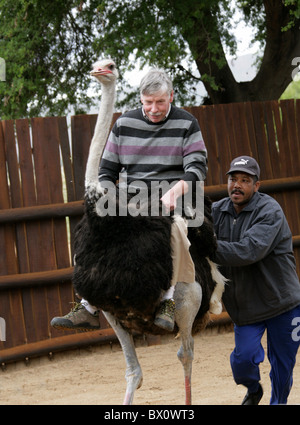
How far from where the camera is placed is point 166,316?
4133 millimetres

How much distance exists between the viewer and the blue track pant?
4.70 metres

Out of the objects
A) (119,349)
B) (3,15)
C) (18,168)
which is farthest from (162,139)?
(3,15)

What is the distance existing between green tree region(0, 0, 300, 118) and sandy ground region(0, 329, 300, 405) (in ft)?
10.4

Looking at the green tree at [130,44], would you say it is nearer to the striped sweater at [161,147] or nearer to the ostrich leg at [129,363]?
the striped sweater at [161,147]

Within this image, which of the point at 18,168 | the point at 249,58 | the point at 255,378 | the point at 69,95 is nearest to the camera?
the point at 255,378

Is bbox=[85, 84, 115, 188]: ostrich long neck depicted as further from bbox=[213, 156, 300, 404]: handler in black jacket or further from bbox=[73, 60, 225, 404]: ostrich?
bbox=[213, 156, 300, 404]: handler in black jacket

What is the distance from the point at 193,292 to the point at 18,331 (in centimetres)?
325

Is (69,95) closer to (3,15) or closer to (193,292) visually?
(3,15)

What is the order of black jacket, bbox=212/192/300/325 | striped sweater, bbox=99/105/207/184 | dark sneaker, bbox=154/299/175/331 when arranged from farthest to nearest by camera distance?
black jacket, bbox=212/192/300/325, striped sweater, bbox=99/105/207/184, dark sneaker, bbox=154/299/175/331

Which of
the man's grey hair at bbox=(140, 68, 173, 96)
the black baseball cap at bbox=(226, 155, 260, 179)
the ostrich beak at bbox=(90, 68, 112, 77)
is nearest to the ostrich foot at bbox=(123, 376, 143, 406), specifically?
the black baseball cap at bbox=(226, 155, 260, 179)

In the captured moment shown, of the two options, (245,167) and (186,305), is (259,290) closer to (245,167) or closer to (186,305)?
(186,305)

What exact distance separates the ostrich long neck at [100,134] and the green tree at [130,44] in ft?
12.7

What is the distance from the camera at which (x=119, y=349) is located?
7.81 meters

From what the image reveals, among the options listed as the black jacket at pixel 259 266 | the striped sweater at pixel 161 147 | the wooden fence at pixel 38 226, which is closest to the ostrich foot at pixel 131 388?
the black jacket at pixel 259 266
